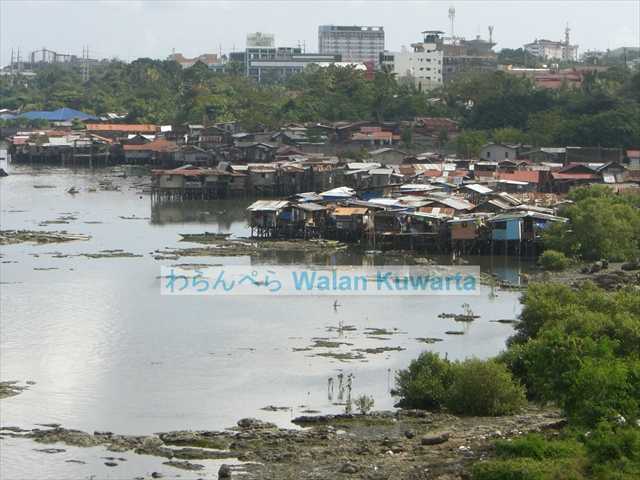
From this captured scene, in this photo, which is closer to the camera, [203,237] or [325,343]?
[325,343]

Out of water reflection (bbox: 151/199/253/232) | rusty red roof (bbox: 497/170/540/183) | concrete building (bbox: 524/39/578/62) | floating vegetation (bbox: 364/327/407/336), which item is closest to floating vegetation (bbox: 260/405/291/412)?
floating vegetation (bbox: 364/327/407/336)

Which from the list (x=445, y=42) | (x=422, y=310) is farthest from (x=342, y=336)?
(x=445, y=42)

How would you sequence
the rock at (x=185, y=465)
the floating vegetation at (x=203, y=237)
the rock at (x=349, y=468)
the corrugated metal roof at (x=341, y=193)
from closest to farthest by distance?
the rock at (x=349, y=468) < the rock at (x=185, y=465) < the floating vegetation at (x=203, y=237) < the corrugated metal roof at (x=341, y=193)

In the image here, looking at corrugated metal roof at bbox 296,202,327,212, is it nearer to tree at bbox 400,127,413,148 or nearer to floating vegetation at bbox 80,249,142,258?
floating vegetation at bbox 80,249,142,258

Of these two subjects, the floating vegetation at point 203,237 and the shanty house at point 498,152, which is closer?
the floating vegetation at point 203,237

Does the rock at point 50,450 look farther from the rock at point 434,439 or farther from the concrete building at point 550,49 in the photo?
the concrete building at point 550,49

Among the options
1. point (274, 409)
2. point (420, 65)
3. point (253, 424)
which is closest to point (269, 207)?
point (274, 409)

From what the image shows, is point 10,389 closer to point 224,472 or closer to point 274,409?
point 274,409

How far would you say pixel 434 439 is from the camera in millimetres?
14383

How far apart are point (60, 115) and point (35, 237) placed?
36932 mm

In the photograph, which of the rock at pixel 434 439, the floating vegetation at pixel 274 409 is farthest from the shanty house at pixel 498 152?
the rock at pixel 434 439

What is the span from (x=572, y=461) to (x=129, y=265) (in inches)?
608

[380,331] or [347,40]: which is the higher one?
[347,40]

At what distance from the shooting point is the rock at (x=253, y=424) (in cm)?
1546
